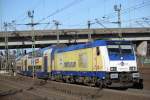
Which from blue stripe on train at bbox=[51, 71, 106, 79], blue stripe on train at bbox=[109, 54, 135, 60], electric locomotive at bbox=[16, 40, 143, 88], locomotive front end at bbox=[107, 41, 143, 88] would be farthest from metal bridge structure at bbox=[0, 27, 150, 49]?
blue stripe on train at bbox=[109, 54, 135, 60]

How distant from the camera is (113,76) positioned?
26.0 m

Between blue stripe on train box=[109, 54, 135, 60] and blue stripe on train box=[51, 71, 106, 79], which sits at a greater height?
blue stripe on train box=[109, 54, 135, 60]

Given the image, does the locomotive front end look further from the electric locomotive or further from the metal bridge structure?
the metal bridge structure

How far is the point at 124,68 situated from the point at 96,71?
2385mm

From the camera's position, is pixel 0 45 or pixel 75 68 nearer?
pixel 75 68

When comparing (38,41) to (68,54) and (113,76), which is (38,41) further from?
(113,76)

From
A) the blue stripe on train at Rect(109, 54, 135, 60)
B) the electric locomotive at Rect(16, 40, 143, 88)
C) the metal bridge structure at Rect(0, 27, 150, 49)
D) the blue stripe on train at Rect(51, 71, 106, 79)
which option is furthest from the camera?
the metal bridge structure at Rect(0, 27, 150, 49)

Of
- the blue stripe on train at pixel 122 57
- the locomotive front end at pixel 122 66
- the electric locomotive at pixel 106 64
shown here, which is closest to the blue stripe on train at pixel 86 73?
the electric locomotive at pixel 106 64

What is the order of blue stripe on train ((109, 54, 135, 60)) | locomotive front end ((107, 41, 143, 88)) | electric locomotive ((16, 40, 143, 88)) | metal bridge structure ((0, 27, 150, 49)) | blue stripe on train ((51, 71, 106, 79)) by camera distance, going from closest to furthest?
locomotive front end ((107, 41, 143, 88)), electric locomotive ((16, 40, 143, 88)), blue stripe on train ((109, 54, 135, 60)), blue stripe on train ((51, 71, 106, 79)), metal bridge structure ((0, 27, 150, 49))

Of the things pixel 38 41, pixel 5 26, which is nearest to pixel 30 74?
pixel 5 26

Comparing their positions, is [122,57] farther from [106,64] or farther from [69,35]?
[69,35]

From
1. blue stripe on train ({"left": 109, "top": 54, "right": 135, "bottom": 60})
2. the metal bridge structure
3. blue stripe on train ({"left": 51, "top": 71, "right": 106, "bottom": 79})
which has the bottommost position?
blue stripe on train ({"left": 51, "top": 71, "right": 106, "bottom": 79})

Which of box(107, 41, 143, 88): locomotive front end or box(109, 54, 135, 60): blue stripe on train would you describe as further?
box(109, 54, 135, 60): blue stripe on train

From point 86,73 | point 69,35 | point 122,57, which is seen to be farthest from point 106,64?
point 69,35
